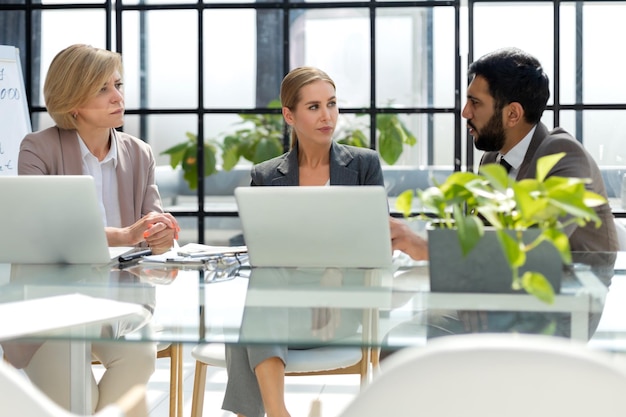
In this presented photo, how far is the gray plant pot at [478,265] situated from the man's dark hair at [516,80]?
138 cm

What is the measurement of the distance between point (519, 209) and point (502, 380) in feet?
2.12

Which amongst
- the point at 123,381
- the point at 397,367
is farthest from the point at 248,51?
the point at 397,367

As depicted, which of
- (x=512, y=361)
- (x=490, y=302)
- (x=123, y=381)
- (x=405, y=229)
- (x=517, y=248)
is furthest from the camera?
(x=123, y=381)

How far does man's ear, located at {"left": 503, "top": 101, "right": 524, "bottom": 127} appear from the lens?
306 centimetres

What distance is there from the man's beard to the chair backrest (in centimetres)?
211

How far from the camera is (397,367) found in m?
1.04

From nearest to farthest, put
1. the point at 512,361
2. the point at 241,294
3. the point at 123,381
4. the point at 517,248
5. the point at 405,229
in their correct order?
the point at 512,361, the point at 517,248, the point at 241,294, the point at 405,229, the point at 123,381

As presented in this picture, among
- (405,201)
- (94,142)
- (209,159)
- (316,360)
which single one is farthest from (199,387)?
(209,159)

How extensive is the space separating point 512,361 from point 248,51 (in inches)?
179

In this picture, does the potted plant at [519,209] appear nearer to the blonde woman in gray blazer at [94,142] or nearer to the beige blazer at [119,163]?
the blonde woman in gray blazer at [94,142]

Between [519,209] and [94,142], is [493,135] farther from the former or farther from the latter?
[519,209]

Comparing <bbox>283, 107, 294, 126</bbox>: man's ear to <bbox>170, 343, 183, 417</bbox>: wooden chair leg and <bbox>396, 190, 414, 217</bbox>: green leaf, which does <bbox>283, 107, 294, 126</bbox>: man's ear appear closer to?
<bbox>170, 343, 183, 417</bbox>: wooden chair leg

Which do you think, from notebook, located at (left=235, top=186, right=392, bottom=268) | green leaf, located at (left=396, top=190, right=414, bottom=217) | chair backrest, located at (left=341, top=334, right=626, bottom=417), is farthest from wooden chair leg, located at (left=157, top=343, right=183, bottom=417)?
chair backrest, located at (left=341, top=334, right=626, bottom=417)

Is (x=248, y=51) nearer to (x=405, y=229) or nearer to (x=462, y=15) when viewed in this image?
(x=462, y=15)
